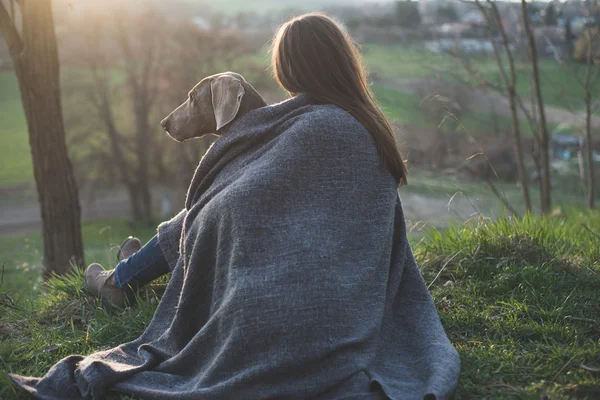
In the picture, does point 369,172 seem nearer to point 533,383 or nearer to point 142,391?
point 533,383

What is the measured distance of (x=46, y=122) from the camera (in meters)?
4.92

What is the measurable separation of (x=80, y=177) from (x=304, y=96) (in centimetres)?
2210

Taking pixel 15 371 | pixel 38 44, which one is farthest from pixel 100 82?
pixel 15 371

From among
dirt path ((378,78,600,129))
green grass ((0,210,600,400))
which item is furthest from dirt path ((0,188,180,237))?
green grass ((0,210,600,400))

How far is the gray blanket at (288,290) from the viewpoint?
2.77 metres

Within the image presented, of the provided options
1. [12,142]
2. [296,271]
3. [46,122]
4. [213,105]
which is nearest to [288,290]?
[296,271]

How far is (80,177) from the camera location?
23875 millimetres

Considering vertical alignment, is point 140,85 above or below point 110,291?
below

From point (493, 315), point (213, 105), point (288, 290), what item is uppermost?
point (213, 105)

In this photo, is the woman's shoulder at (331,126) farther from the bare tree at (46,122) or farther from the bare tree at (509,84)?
the bare tree at (509,84)

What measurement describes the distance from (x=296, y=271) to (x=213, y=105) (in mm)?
1255

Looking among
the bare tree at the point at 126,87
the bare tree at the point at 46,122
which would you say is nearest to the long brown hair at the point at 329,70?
the bare tree at the point at 46,122

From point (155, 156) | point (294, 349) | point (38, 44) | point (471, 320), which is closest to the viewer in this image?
point (294, 349)

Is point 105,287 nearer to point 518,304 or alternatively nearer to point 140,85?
point 518,304
